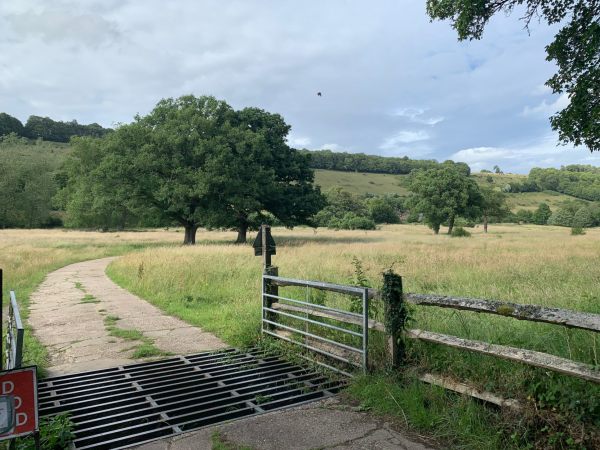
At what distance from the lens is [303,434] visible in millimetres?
4020

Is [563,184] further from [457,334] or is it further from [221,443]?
[221,443]

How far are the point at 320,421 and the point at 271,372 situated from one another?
1.72 m

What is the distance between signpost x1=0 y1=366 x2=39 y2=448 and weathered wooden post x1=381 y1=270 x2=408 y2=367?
133 inches

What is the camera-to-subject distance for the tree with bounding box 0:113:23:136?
4276 inches

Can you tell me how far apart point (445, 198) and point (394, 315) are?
166ft

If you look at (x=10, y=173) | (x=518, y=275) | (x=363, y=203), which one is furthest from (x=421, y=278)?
(x=363, y=203)

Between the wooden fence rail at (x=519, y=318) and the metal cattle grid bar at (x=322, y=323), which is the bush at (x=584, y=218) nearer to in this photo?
the metal cattle grid bar at (x=322, y=323)

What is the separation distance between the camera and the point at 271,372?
5.91 m

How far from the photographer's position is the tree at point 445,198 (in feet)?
171

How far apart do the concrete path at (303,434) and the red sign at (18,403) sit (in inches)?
45.3

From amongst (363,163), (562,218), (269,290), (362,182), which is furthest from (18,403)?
(363,163)

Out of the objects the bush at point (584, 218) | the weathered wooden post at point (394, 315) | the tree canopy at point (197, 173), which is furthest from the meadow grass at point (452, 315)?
the bush at point (584, 218)

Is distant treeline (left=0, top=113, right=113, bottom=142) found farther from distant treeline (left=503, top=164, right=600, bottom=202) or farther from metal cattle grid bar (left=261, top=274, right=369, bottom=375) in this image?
metal cattle grid bar (left=261, top=274, right=369, bottom=375)

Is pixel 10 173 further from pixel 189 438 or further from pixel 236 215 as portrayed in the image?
pixel 189 438
